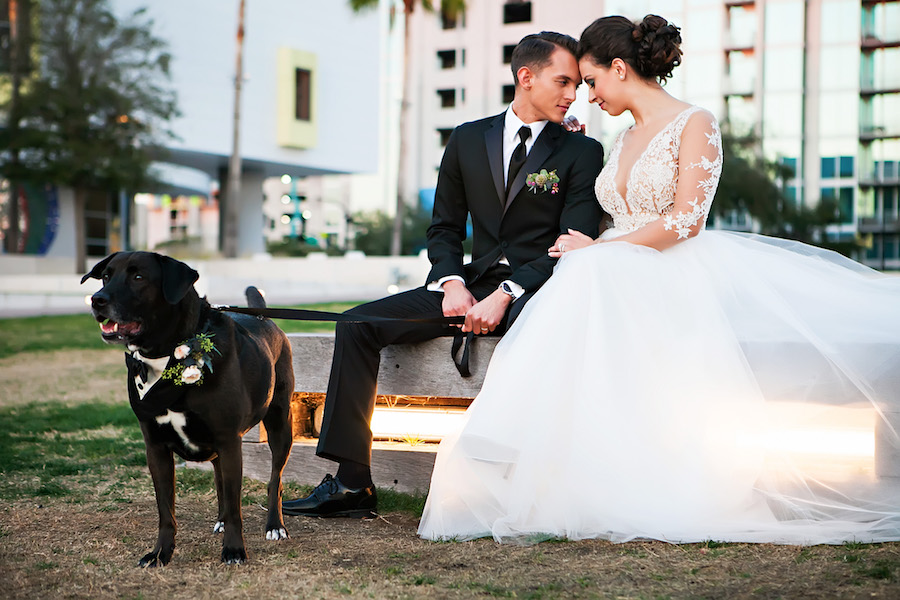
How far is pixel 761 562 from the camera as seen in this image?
10.4 feet

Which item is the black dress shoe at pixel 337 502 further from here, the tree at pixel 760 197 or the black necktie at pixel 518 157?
the tree at pixel 760 197

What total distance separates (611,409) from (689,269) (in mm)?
743

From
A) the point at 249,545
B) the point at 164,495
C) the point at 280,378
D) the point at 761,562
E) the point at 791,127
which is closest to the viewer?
the point at 761,562

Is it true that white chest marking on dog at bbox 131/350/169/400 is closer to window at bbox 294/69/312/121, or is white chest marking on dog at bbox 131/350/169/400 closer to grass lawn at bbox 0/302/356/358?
grass lawn at bbox 0/302/356/358

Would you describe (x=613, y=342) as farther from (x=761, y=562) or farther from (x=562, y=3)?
(x=562, y=3)

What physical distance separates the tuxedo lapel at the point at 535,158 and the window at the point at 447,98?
172 ft

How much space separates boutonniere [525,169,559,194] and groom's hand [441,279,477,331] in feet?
1.86

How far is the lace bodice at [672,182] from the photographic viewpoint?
152 inches

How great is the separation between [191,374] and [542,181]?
1859 mm

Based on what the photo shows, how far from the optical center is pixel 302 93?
33.8 m

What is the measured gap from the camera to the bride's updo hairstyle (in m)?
3.98

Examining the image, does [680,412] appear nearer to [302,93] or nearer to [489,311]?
[489,311]

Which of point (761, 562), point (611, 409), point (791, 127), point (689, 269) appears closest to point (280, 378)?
point (611, 409)

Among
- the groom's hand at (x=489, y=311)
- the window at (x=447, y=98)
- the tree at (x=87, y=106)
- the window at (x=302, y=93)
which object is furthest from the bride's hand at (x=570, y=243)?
the window at (x=447, y=98)
